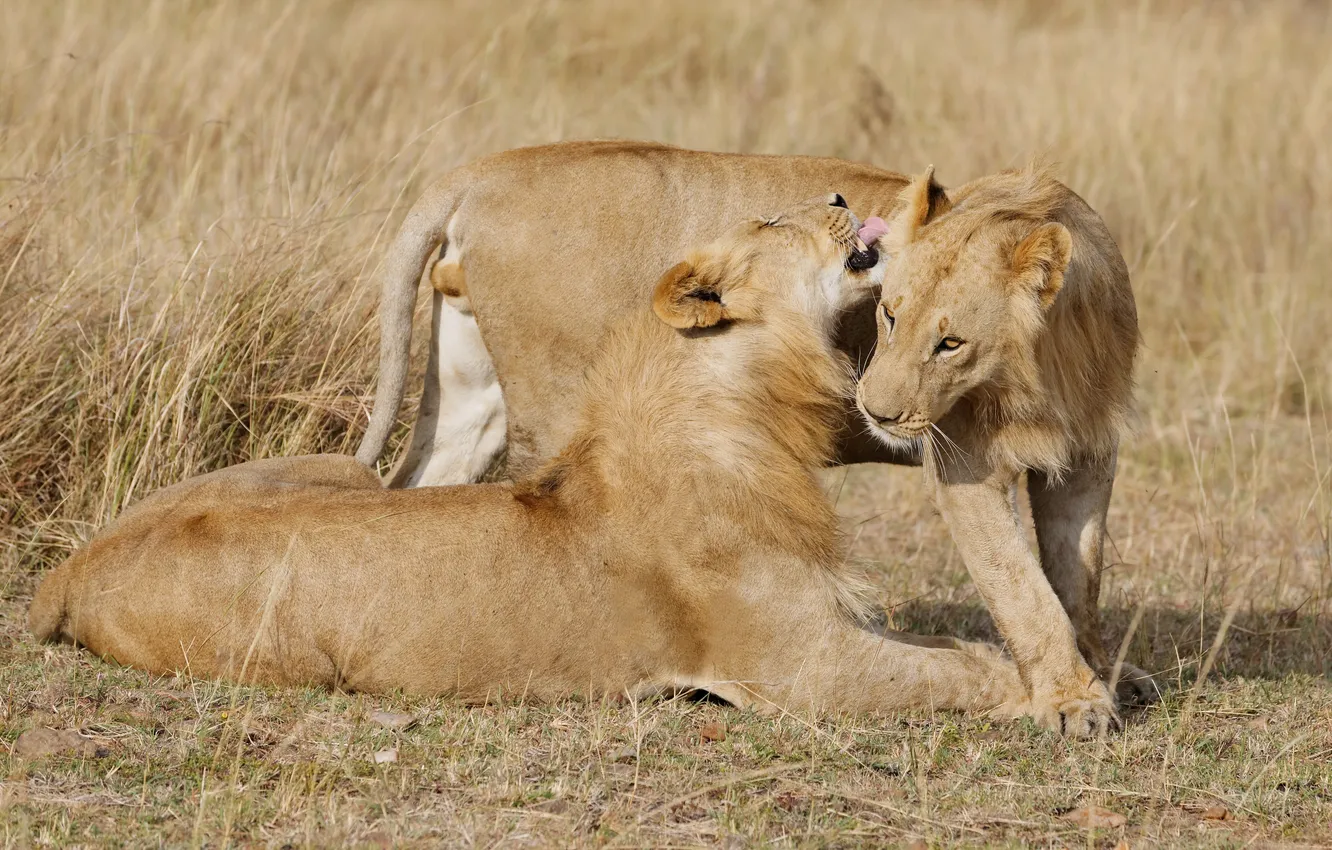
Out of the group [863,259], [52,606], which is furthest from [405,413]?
[863,259]

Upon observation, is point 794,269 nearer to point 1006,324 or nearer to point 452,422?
point 1006,324

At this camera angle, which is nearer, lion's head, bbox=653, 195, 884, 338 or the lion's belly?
lion's head, bbox=653, 195, 884, 338

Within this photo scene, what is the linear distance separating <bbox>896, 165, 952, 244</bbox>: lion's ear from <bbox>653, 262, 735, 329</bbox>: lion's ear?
47 centimetres

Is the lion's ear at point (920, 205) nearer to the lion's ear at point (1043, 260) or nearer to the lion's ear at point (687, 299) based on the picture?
the lion's ear at point (1043, 260)

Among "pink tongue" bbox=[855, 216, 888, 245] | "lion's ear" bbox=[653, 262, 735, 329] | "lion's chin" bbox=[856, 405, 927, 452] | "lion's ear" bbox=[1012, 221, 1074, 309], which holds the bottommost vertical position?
"lion's chin" bbox=[856, 405, 927, 452]

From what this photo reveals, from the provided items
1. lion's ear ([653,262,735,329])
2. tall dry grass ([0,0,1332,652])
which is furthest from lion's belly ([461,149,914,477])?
tall dry grass ([0,0,1332,652])

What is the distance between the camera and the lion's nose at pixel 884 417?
3.59 m

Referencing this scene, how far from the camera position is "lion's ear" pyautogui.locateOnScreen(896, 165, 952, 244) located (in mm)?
3766

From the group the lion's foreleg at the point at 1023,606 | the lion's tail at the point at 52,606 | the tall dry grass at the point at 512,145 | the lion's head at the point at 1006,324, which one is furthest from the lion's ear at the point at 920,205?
the lion's tail at the point at 52,606

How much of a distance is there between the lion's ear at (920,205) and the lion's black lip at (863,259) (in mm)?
140

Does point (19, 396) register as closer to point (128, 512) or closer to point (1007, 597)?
point (128, 512)

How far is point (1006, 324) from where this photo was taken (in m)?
3.55

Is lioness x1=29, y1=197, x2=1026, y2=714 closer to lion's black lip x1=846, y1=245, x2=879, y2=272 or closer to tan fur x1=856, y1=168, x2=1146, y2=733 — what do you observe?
lion's black lip x1=846, y1=245, x2=879, y2=272

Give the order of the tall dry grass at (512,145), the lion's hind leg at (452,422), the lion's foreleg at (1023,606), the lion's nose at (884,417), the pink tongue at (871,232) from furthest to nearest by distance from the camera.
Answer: the tall dry grass at (512,145) → the lion's hind leg at (452,422) → the pink tongue at (871,232) → the lion's foreleg at (1023,606) → the lion's nose at (884,417)
